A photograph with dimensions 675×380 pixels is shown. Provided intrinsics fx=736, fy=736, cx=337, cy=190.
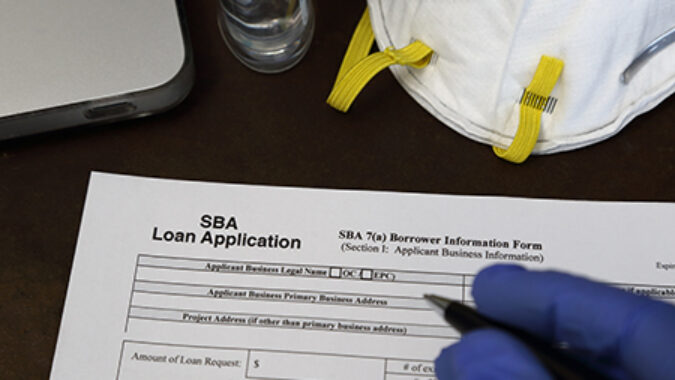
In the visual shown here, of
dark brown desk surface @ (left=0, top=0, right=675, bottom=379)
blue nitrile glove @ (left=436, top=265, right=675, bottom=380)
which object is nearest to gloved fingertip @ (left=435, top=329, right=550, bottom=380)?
blue nitrile glove @ (left=436, top=265, right=675, bottom=380)

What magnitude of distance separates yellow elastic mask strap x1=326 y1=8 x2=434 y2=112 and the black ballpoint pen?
0.48 feet

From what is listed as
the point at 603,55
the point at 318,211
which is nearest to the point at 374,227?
the point at 318,211

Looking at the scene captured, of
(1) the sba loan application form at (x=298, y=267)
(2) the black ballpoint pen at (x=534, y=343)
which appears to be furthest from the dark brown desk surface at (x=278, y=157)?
(2) the black ballpoint pen at (x=534, y=343)

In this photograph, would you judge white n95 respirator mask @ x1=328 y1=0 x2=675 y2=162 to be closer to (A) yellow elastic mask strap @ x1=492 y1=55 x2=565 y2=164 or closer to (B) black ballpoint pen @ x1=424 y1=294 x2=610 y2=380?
(A) yellow elastic mask strap @ x1=492 y1=55 x2=565 y2=164

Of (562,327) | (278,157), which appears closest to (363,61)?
(278,157)

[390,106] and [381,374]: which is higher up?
[390,106]

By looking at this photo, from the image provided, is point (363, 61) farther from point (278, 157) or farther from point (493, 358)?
point (493, 358)

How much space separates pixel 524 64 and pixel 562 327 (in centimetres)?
15

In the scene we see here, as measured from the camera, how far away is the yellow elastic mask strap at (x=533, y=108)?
39 cm

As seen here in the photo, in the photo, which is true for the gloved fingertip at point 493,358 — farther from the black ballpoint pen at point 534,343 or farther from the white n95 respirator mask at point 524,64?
the white n95 respirator mask at point 524,64

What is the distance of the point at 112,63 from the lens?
0.43m

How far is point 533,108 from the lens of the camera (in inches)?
16.2

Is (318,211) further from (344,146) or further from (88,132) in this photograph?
(88,132)

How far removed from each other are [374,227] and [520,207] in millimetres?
85
